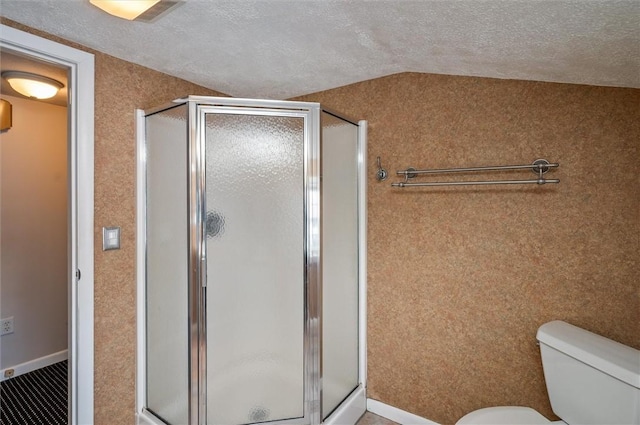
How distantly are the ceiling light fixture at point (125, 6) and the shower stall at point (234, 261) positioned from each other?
430 millimetres

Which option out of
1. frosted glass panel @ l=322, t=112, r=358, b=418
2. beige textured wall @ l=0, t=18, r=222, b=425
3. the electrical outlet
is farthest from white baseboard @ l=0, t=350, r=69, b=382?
frosted glass panel @ l=322, t=112, r=358, b=418

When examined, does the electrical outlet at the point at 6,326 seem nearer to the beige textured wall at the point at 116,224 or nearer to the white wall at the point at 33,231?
the white wall at the point at 33,231

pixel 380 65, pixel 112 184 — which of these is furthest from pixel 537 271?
pixel 112 184

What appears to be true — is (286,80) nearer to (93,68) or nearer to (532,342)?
(93,68)

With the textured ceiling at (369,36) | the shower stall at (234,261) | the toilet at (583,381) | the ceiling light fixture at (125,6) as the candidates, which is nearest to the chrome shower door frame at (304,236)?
the shower stall at (234,261)

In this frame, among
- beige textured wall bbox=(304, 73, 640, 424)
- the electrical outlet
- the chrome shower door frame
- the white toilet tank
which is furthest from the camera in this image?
the electrical outlet

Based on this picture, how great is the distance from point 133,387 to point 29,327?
145 centimetres

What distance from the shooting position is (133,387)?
1885 millimetres

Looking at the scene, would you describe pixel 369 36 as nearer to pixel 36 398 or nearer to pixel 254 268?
pixel 254 268

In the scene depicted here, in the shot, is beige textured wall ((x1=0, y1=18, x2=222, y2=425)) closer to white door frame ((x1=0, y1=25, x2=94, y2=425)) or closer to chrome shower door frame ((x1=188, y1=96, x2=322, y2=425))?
white door frame ((x1=0, y1=25, x2=94, y2=425))

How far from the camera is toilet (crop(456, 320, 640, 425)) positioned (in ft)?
3.95

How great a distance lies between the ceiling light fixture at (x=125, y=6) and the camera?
1.21m

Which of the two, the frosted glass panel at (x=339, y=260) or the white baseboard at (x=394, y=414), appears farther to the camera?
the white baseboard at (x=394, y=414)

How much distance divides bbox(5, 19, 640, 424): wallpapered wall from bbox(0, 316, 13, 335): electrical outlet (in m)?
1.42
